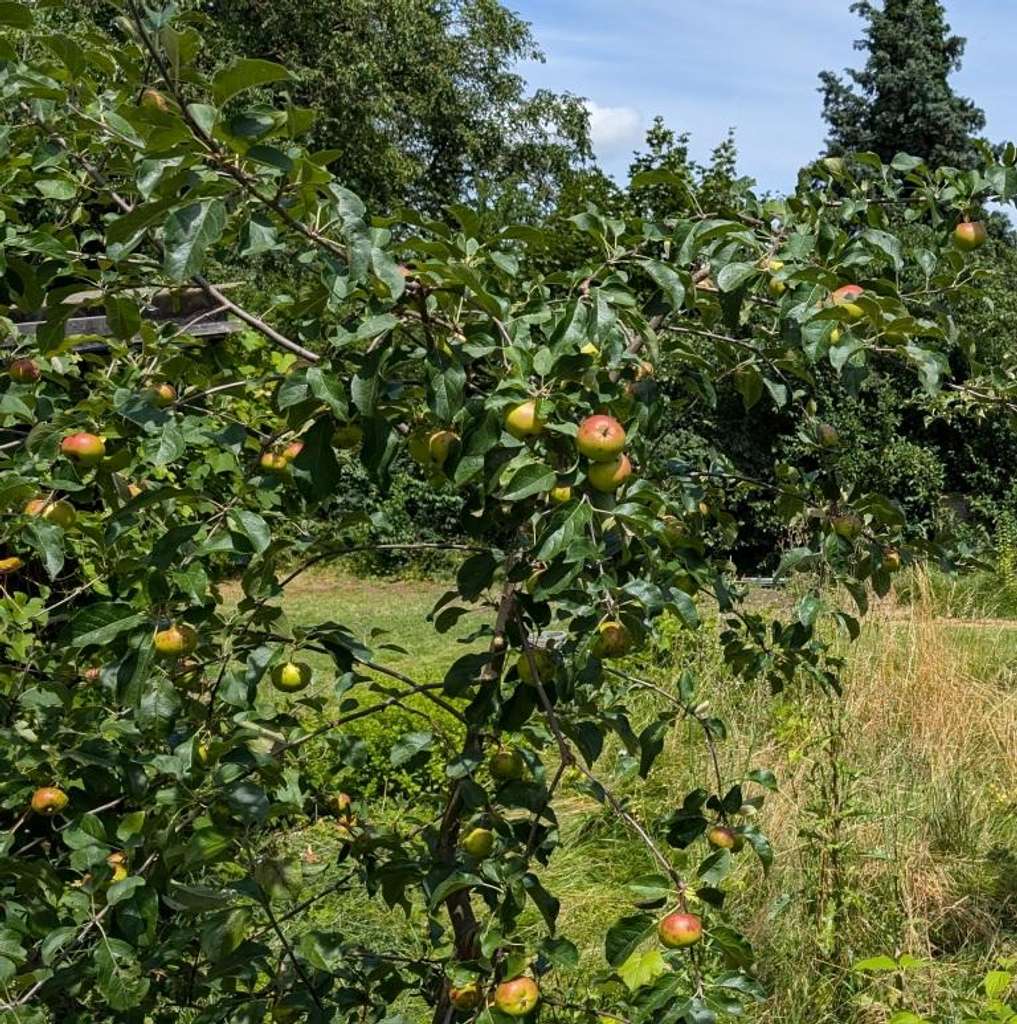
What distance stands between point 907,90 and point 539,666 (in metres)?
21.9

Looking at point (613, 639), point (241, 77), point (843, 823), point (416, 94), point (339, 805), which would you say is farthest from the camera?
point (416, 94)

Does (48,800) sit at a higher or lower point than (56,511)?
lower

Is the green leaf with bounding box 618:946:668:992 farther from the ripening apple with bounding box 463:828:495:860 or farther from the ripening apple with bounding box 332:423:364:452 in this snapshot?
the ripening apple with bounding box 332:423:364:452

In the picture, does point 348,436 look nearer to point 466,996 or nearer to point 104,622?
point 104,622

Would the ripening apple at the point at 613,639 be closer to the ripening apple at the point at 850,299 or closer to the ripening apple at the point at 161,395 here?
the ripening apple at the point at 850,299

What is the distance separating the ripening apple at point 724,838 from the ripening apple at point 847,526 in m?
0.44

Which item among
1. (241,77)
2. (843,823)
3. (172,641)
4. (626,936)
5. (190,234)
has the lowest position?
(843,823)

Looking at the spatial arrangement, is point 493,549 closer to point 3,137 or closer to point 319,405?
point 319,405

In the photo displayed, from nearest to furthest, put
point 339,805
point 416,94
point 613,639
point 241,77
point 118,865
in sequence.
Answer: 1. point 241,77
2. point 613,639
3. point 118,865
4. point 339,805
5. point 416,94

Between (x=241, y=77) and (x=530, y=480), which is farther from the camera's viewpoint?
(x=530, y=480)

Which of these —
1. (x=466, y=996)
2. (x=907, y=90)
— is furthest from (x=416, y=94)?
(x=466, y=996)

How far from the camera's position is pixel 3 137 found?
139 cm

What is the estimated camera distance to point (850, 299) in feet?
4.55

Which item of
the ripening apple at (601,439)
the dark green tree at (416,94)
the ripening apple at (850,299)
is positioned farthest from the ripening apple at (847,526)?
the dark green tree at (416,94)
